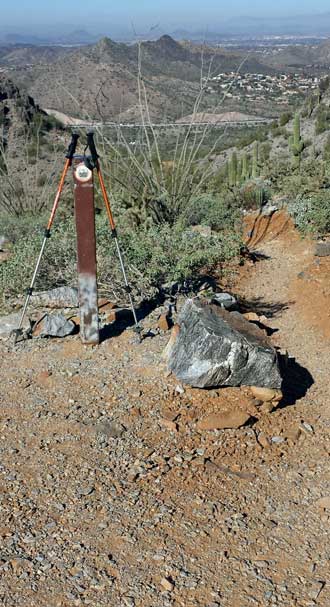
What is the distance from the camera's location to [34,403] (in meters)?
5.48

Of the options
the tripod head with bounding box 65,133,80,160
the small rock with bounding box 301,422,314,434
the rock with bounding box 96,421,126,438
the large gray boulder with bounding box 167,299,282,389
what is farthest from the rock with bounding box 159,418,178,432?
the tripod head with bounding box 65,133,80,160

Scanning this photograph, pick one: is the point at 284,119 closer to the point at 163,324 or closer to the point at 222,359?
the point at 163,324

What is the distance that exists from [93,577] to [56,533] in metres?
0.45

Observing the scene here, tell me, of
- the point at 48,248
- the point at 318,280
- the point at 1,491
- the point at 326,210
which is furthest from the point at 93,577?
the point at 326,210

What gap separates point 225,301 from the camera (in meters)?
7.20

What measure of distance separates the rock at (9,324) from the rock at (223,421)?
228 cm

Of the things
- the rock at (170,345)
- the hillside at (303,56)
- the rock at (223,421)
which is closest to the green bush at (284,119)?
the rock at (170,345)

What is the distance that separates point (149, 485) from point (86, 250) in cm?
229

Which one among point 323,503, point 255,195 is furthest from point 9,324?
point 255,195

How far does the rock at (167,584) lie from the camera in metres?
3.67

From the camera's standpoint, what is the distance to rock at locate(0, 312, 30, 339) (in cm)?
663

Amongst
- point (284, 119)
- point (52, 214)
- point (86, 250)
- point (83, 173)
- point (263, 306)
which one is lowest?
point (284, 119)

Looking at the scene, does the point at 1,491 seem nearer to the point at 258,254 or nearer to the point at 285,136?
the point at 258,254

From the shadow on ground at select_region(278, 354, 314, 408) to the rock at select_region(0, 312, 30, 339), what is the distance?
8.12 feet
